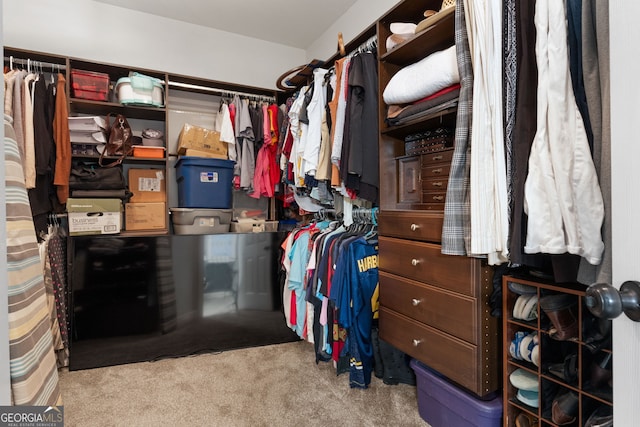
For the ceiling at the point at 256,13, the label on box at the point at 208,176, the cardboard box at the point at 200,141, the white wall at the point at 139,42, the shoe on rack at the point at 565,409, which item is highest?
the ceiling at the point at 256,13

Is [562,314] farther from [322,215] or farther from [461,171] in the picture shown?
[322,215]

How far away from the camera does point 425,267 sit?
1.44 meters

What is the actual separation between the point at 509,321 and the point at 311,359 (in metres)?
1.42

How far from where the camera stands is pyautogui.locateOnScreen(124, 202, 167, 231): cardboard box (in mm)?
2434

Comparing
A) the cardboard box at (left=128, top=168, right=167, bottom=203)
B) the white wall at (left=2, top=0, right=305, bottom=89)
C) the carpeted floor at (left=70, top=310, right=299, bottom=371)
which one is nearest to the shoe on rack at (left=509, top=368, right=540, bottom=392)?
the carpeted floor at (left=70, top=310, right=299, bottom=371)

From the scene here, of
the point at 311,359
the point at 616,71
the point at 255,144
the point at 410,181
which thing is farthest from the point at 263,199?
the point at 616,71

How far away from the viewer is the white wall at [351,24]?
2.35 metres

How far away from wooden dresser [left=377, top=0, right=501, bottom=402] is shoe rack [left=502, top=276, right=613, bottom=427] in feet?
0.22

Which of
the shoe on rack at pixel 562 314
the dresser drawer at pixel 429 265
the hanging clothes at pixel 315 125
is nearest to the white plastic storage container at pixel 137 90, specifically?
the hanging clothes at pixel 315 125

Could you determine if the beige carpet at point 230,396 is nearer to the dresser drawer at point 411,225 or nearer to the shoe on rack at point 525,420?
the shoe on rack at point 525,420

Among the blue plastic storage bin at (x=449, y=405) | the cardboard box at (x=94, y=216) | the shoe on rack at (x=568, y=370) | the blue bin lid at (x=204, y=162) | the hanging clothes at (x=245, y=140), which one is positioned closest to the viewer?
the shoe on rack at (x=568, y=370)

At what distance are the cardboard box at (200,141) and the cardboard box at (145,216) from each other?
0.49m

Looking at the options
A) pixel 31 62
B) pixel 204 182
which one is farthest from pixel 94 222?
pixel 31 62

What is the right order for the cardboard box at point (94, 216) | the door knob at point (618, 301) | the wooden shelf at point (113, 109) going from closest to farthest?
the door knob at point (618, 301), the cardboard box at point (94, 216), the wooden shelf at point (113, 109)
